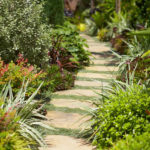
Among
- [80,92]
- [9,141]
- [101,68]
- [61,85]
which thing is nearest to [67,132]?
[9,141]

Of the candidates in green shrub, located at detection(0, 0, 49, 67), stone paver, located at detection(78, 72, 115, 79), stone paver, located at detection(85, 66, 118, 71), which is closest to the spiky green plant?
green shrub, located at detection(0, 0, 49, 67)

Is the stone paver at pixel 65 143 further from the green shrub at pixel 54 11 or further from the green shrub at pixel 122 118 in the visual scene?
the green shrub at pixel 54 11

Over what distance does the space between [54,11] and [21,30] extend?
3.34 meters

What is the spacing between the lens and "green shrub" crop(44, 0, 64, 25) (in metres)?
9.11

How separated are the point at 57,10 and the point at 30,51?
3424mm

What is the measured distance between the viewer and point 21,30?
6066mm

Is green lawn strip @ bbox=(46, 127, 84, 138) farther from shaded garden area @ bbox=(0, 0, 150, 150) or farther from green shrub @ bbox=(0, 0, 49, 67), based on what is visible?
green shrub @ bbox=(0, 0, 49, 67)

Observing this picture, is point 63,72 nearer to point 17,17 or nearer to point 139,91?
point 17,17

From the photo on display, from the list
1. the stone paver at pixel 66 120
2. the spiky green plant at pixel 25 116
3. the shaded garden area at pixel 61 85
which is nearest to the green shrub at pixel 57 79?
the shaded garden area at pixel 61 85

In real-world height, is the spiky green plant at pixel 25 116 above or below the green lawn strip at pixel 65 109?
above

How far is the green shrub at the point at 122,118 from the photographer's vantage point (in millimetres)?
3982

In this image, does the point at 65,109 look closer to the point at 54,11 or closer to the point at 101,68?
the point at 101,68

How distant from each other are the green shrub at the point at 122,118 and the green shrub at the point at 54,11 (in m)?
5.40

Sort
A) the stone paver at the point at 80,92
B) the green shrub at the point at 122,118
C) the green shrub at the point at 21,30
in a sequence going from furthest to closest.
A: the stone paver at the point at 80,92, the green shrub at the point at 21,30, the green shrub at the point at 122,118
